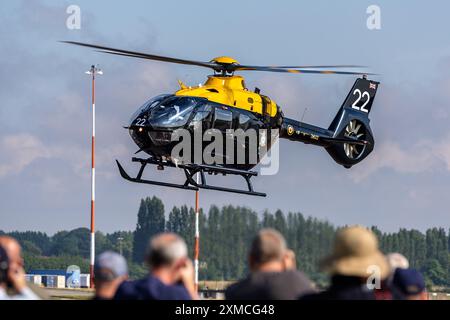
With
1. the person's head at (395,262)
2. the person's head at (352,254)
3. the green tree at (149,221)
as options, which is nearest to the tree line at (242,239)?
the green tree at (149,221)

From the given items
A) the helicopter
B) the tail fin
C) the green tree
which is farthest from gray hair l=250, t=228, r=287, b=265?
the tail fin

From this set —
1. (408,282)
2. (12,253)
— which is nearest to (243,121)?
(408,282)

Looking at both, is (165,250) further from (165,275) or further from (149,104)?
(149,104)

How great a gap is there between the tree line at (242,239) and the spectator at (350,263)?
4780 millimetres

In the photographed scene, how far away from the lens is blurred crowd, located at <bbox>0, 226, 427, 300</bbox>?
927 cm

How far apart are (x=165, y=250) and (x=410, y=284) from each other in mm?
2566

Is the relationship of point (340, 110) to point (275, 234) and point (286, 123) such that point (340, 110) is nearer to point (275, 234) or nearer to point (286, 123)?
point (286, 123)

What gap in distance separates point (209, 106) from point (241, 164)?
7.98 feet

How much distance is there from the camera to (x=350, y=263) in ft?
30.3

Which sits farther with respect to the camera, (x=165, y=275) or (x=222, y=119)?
(x=222, y=119)

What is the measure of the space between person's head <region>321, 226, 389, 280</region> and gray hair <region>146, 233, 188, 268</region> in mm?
1198

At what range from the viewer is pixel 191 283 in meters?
10.4

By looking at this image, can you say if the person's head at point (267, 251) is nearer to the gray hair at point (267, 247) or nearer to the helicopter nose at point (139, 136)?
the gray hair at point (267, 247)
